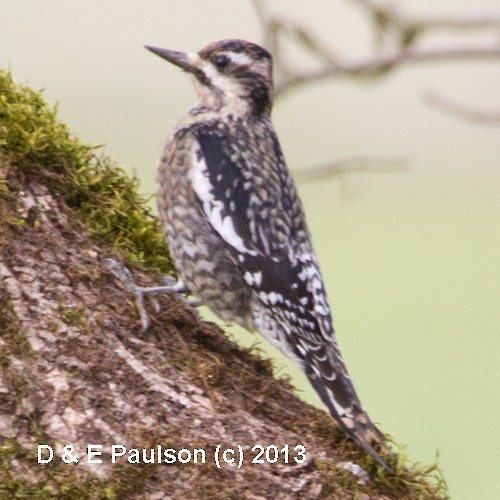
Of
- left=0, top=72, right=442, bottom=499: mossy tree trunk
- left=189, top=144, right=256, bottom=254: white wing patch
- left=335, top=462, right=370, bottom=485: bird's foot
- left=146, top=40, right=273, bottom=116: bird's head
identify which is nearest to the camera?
left=0, top=72, right=442, bottom=499: mossy tree trunk

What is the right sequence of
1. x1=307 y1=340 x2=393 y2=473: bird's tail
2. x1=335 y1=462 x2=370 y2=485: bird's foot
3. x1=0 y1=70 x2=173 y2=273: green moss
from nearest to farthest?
x1=335 y1=462 x2=370 y2=485: bird's foot → x1=307 y1=340 x2=393 y2=473: bird's tail → x1=0 y1=70 x2=173 y2=273: green moss

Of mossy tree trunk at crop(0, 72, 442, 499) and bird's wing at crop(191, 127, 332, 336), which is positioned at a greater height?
bird's wing at crop(191, 127, 332, 336)

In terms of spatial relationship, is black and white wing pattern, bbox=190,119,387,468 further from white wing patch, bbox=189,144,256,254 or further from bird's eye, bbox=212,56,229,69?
bird's eye, bbox=212,56,229,69

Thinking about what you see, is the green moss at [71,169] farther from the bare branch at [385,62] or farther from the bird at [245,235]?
the bare branch at [385,62]

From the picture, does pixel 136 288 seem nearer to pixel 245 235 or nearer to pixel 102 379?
pixel 102 379

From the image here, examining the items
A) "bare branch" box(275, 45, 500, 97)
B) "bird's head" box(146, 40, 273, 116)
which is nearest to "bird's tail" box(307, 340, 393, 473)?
"bare branch" box(275, 45, 500, 97)

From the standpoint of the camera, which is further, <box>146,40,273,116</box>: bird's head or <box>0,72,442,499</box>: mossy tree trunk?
<box>146,40,273,116</box>: bird's head

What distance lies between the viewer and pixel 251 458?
8.24 ft

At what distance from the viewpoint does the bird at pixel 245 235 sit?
324 cm

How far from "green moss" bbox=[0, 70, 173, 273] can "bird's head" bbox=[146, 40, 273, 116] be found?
797 mm

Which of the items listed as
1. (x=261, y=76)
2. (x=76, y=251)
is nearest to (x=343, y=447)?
(x=76, y=251)

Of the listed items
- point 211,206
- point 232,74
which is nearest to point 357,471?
point 211,206

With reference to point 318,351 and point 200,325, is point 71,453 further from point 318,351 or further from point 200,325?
point 318,351

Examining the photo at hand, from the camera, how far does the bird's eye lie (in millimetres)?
3869
